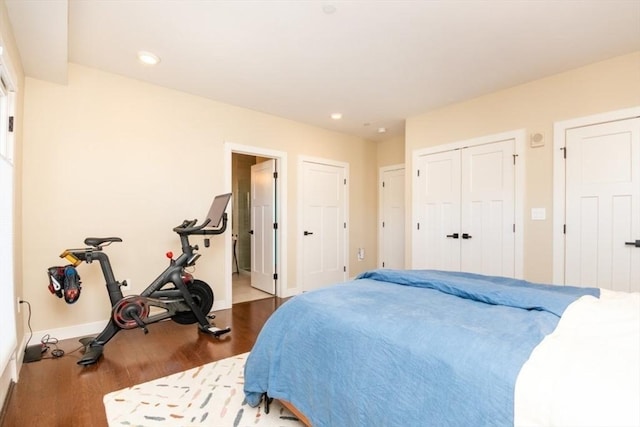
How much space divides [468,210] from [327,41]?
264 cm

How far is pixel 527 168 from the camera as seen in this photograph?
3420mm

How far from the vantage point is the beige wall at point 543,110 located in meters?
2.86

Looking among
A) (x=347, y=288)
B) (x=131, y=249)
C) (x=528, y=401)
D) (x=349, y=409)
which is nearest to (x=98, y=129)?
(x=131, y=249)

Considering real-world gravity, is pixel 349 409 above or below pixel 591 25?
below

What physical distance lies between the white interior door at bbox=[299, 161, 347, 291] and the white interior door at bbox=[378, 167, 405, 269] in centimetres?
85

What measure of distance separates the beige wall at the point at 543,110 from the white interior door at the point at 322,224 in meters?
1.91

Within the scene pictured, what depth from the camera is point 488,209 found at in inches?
147

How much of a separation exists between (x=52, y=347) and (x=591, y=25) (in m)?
5.10

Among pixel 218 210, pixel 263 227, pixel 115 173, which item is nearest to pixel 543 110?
pixel 218 210

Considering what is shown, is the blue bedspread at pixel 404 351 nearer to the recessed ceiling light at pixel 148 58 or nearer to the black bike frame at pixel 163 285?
the black bike frame at pixel 163 285

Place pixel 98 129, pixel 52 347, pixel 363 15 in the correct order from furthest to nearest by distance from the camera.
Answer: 1. pixel 98 129
2. pixel 52 347
3. pixel 363 15

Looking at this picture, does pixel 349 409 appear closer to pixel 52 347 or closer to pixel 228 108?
pixel 52 347

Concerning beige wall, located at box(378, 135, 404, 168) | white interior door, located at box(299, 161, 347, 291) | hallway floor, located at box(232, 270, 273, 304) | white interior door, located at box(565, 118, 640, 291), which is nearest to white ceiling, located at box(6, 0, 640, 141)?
white interior door, located at box(565, 118, 640, 291)

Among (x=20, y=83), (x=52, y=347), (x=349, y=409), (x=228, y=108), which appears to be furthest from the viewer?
(x=228, y=108)
